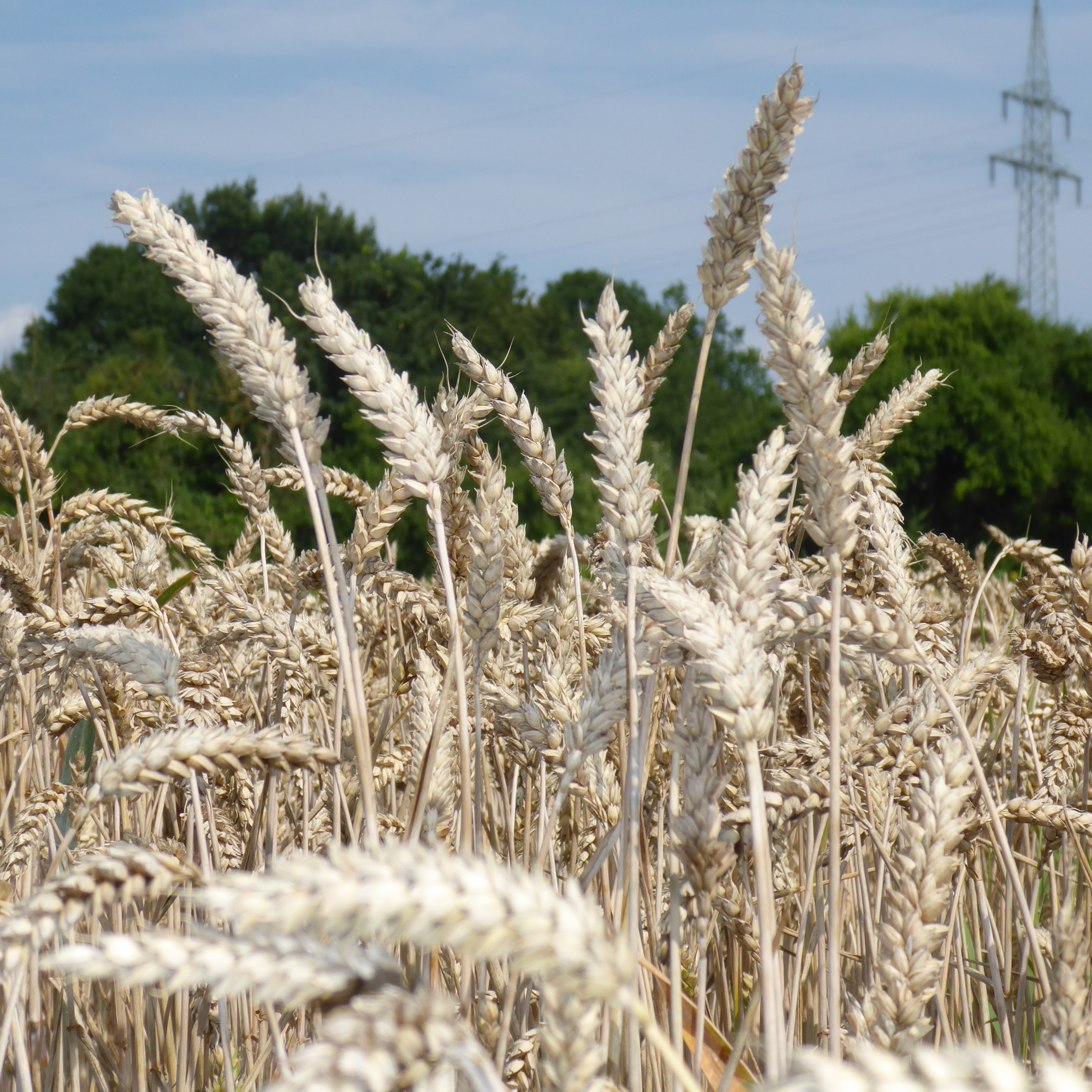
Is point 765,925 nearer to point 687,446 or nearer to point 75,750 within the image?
point 687,446

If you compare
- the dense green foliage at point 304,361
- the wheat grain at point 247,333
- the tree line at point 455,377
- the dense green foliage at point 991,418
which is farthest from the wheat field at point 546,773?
the dense green foliage at point 991,418

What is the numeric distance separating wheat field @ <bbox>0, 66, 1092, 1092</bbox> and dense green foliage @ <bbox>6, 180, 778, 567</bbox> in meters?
16.8

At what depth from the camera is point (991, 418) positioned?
73.8 feet

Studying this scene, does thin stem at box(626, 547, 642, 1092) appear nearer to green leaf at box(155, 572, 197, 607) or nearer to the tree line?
green leaf at box(155, 572, 197, 607)

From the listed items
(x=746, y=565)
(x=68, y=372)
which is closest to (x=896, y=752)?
(x=746, y=565)

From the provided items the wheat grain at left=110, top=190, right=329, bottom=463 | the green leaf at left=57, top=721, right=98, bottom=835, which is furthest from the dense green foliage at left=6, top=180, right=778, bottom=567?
the wheat grain at left=110, top=190, right=329, bottom=463

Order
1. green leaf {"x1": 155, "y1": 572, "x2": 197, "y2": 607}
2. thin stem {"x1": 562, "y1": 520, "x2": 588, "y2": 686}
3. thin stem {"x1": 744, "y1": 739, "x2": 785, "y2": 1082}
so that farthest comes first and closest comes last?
green leaf {"x1": 155, "y1": 572, "x2": 197, "y2": 607} < thin stem {"x1": 562, "y1": 520, "x2": 588, "y2": 686} < thin stem {"x1": 744, "y1": 739, "x2": 785, "y2": 1082}

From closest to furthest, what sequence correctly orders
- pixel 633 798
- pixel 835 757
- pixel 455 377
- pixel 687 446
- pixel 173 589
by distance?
pixel 835 757 → pixel 633 798 → pixel 687 446 → pixel 173 589 → pixel 455 377

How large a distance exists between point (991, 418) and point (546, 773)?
23030 millimetres

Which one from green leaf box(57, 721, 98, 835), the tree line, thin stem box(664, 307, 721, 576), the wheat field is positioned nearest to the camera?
the wheat field

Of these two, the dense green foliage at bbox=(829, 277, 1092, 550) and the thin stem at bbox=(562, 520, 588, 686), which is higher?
the dense green foliage at bbox=(829, 277, 1092, 550)

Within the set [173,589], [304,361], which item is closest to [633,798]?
[173,589]

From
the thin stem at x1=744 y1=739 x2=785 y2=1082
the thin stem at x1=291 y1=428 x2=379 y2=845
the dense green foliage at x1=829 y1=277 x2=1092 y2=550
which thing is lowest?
the thin stem at x1=744 y1=739 x2=785 y2=1082

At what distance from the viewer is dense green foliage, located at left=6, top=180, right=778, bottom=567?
74.1 feet
